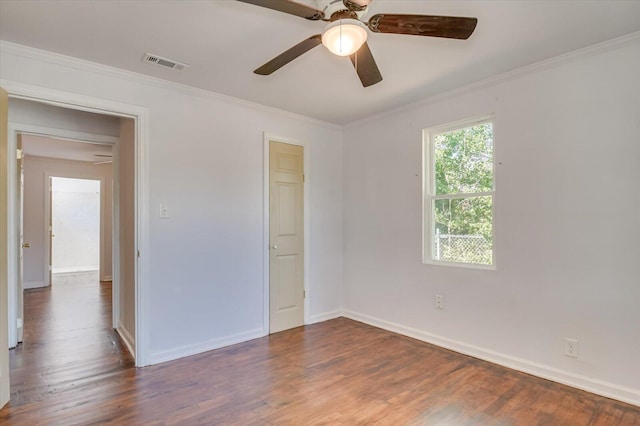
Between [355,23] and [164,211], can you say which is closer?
[355,23]

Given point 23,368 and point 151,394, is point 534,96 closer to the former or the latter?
point 151,394

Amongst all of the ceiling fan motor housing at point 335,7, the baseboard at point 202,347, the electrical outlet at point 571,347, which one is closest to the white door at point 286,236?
the baseboard at point 202,347

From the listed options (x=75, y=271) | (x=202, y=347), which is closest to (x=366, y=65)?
(x=202, y=347)

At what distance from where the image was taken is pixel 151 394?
7.85 ft

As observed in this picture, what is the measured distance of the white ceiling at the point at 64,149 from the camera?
5.20 m

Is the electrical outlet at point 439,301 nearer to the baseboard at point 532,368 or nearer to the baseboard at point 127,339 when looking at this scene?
the baseboard at point 532,368

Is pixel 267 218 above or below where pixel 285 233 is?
above

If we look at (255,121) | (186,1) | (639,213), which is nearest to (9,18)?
(186,1)

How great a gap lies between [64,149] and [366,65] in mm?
5847

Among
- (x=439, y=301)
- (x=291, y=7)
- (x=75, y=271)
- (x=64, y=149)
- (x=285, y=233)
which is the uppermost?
(x=64, y=149)

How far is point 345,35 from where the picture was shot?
1652 mm

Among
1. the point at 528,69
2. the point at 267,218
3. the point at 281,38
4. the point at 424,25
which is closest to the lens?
the point at 424,25

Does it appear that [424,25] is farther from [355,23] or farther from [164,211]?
[164,211]

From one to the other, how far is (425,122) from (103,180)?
6648 mm
